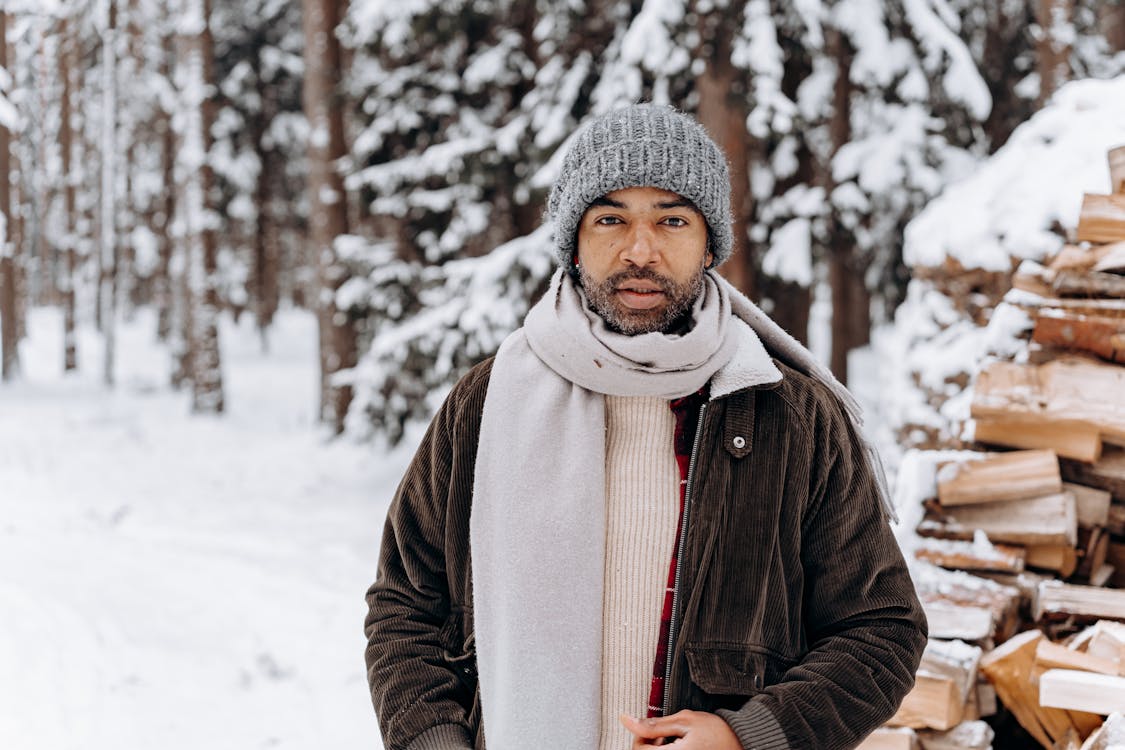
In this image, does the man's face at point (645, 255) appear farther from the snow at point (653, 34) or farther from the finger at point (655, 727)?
the snow at point (653, 34)

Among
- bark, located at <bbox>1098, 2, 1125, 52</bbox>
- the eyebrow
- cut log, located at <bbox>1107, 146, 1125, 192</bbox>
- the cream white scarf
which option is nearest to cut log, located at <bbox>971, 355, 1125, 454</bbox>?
cut log, located at <bbox>1107, 146, 1125, 192</bbox>

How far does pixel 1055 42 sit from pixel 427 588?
10586 mm

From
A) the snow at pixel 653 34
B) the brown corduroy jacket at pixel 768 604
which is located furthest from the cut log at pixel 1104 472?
→ the snow at pixel 653 34

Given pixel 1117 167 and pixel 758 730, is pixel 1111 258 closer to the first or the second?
pixel 1117 167

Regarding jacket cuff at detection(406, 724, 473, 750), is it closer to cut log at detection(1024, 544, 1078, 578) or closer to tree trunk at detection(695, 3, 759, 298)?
cut log at detection(1024, 544, 1078, 578)

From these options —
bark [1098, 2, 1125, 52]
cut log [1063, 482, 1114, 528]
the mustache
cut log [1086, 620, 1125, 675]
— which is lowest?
cut log [1086, 620, 1125, 675]

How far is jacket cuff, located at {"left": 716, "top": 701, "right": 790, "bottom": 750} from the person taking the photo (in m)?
1.88

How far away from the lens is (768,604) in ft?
6.66

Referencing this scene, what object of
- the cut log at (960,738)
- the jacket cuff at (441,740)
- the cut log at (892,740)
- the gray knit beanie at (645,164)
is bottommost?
the cut log at (960,738)

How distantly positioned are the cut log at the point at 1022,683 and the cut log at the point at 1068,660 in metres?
0.07

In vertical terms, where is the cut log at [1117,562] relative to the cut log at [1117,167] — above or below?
below

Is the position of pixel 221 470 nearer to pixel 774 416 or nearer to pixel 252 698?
pixel 252 698

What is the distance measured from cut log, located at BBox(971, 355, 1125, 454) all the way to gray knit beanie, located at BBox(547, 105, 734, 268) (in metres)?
2.75

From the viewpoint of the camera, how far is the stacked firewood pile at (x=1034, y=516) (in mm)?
3586
